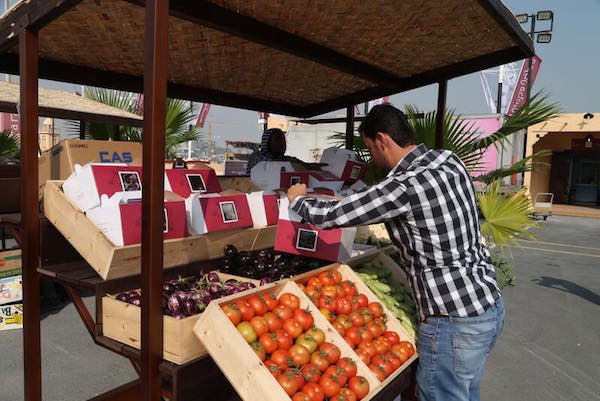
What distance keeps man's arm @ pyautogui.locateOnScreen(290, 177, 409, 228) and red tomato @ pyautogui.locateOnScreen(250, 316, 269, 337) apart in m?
0.49

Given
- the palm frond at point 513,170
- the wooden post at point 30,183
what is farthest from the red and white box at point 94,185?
the palm frond at point 513,170

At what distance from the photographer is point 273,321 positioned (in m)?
1.93

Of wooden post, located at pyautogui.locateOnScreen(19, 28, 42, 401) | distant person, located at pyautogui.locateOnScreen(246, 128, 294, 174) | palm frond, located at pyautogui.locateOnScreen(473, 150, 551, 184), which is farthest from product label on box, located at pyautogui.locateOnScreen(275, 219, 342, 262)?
palm frond, located at pyautogui.locateOnScreen(473, 150, 551, 184)

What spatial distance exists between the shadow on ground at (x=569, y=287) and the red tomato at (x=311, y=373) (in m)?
6.04

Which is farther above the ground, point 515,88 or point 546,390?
point 515,88

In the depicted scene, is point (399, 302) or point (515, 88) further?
point (515, 88)

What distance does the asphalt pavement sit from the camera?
12.0 ft

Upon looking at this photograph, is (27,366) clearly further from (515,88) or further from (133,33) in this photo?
(515,88)

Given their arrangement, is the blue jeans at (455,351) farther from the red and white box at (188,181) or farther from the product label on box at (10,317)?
the product label on box at (10,317)

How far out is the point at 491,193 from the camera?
458cm

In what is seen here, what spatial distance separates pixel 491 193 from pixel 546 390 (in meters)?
1.86

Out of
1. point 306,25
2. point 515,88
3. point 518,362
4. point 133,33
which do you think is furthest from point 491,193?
point 515,88

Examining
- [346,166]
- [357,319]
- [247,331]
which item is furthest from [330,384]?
[346,166]

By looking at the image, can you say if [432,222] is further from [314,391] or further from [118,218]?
[118,218]
